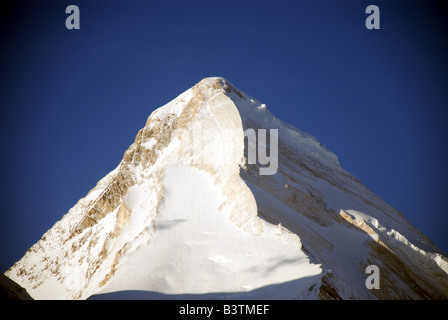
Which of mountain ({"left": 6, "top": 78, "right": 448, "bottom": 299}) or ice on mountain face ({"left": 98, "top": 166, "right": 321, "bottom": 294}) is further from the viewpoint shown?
mountain ({"left": 6, "top": 78, "right": 448, "bottom": 299})

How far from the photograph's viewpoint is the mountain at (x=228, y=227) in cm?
4394

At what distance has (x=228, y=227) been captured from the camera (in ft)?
165

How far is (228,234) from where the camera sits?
162ft

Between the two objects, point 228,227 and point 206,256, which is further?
point 228,227

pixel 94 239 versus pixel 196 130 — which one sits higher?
pixel 196 130

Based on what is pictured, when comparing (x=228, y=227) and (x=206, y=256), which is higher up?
(x=228, y=227)

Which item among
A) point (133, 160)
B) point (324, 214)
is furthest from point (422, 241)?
point (133, 160)

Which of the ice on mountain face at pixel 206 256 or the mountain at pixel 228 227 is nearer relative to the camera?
the ice on mountain face at pixel 206 256

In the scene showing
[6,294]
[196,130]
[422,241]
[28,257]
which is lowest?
[28,257]

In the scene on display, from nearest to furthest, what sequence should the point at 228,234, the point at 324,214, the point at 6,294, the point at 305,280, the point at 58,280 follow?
the point at 6,294, the point at 305,280, the point at 228,234, the point at 324,214, the point at 58,280

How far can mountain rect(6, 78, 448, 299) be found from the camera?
43938 mm

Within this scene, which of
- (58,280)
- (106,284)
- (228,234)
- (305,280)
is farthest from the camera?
(58,280)
